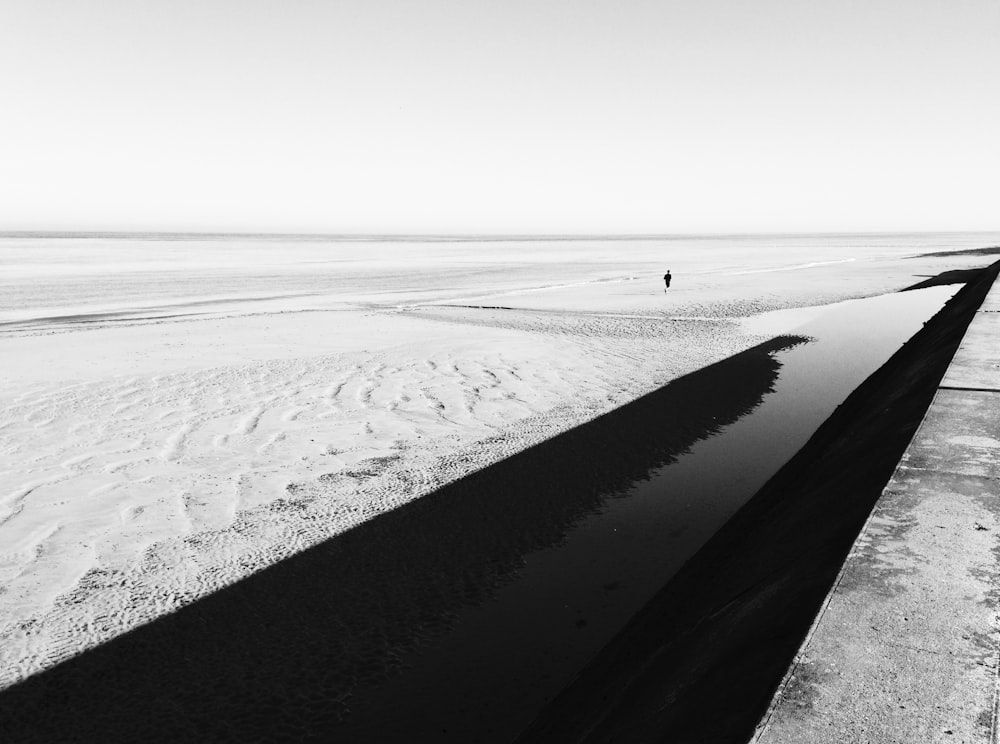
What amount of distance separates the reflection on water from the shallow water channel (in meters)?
0.02

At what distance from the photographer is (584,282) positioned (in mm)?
36781

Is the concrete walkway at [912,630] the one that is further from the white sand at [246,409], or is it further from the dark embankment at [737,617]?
the white sand at [246,409]

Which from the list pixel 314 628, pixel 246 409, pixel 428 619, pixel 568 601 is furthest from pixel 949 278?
pixel 314 628

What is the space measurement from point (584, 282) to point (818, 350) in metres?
19.2

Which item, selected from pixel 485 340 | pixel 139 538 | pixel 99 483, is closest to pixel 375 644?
pixel 139 538

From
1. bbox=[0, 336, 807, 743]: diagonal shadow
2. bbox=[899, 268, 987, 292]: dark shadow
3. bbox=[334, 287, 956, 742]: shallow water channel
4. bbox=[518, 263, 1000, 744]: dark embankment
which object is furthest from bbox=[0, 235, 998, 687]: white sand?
bbox=[899, 268, 987, 292]: dark shadow

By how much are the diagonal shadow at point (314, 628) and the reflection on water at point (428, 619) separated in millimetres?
14

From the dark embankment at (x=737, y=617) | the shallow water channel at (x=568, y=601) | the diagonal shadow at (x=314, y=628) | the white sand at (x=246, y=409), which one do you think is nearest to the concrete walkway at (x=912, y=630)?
the dark embankment at (x=737, y=617)

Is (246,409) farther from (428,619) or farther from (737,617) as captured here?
(737,617)

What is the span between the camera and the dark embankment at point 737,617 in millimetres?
3260

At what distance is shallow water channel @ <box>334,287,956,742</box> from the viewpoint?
4723 millimetres

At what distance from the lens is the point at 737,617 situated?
168 inches

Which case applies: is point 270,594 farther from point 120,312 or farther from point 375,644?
point 120,312

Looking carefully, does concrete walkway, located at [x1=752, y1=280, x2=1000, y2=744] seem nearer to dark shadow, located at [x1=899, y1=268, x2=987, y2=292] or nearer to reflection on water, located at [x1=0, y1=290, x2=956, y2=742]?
reflection on water, located at [x1=0, y1=290, x2=956, y2=742]
